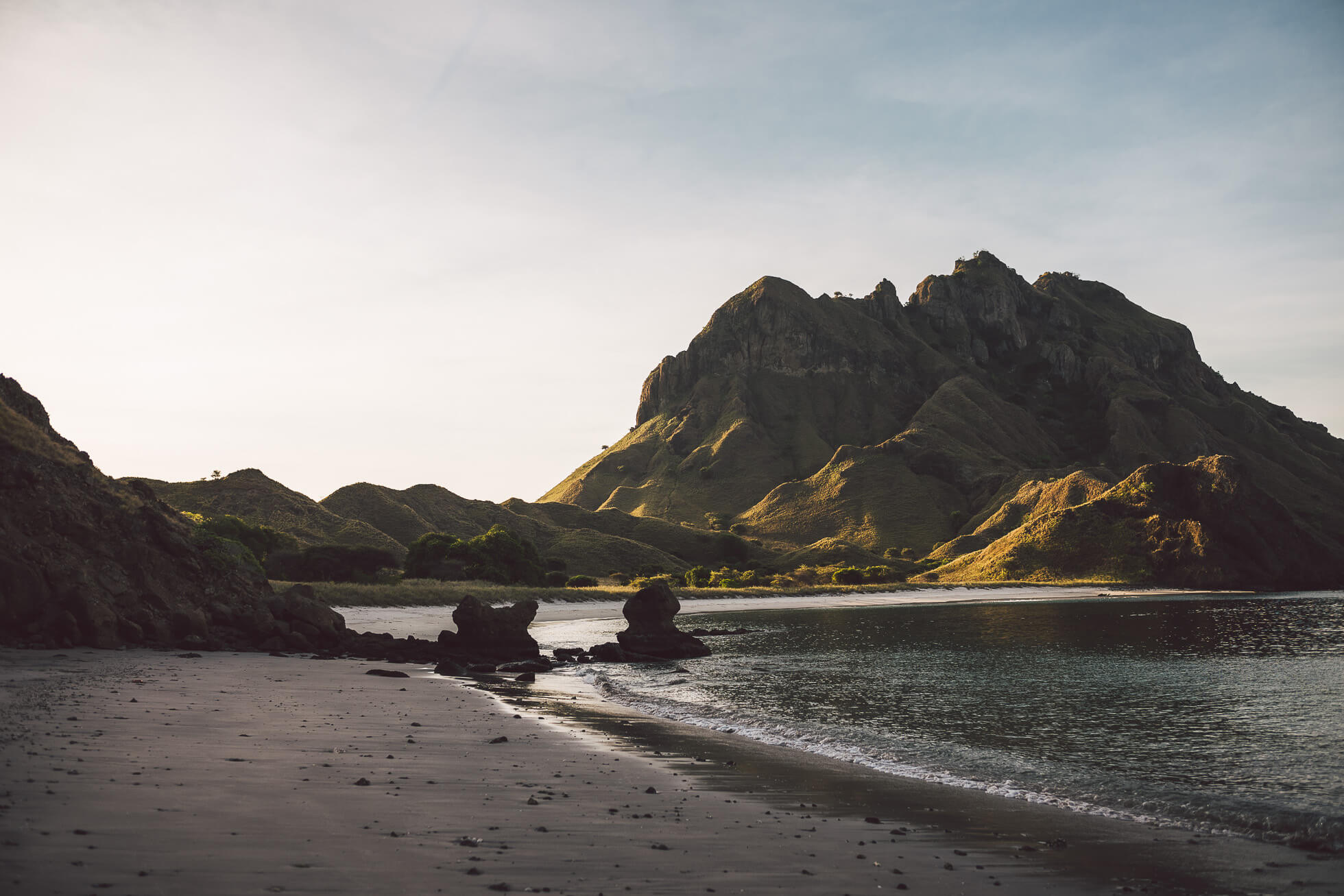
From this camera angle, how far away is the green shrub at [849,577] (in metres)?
121

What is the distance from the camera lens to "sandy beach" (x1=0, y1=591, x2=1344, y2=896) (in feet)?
25.7

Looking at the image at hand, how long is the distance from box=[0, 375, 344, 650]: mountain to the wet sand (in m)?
10.6

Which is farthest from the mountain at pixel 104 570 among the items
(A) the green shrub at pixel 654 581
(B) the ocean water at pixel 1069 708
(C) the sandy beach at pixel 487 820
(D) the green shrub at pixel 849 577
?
(D) the green shrub at pixel 849 577

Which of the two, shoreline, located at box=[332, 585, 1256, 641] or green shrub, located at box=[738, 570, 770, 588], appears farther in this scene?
green shrub, located at box=[738, 570, 770, 588]

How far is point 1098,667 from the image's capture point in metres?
33.2

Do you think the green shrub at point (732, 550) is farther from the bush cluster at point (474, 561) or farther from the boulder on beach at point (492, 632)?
the boulder on beach at point (492, 632)

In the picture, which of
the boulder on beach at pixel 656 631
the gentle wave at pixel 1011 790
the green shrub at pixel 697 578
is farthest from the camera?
the green shrub at pixel 697 578

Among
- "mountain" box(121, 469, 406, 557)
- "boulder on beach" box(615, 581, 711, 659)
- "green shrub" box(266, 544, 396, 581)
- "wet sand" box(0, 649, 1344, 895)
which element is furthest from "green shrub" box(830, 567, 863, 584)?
"wet sand" box(0, 649, 1344, 895)

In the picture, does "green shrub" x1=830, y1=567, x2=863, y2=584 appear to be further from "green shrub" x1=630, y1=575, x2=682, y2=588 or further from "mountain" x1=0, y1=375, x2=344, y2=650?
"mountain" x1=0, y1=375, x2=344, y2=650

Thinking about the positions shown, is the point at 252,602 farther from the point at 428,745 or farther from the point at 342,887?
the point at 342,887

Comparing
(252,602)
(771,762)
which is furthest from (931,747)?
(252,602)

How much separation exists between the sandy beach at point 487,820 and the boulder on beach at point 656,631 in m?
23.3

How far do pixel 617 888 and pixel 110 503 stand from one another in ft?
104

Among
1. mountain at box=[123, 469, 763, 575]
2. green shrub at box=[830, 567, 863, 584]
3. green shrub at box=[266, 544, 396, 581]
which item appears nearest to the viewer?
green shrub at box=[266, 544, 396, 581]
